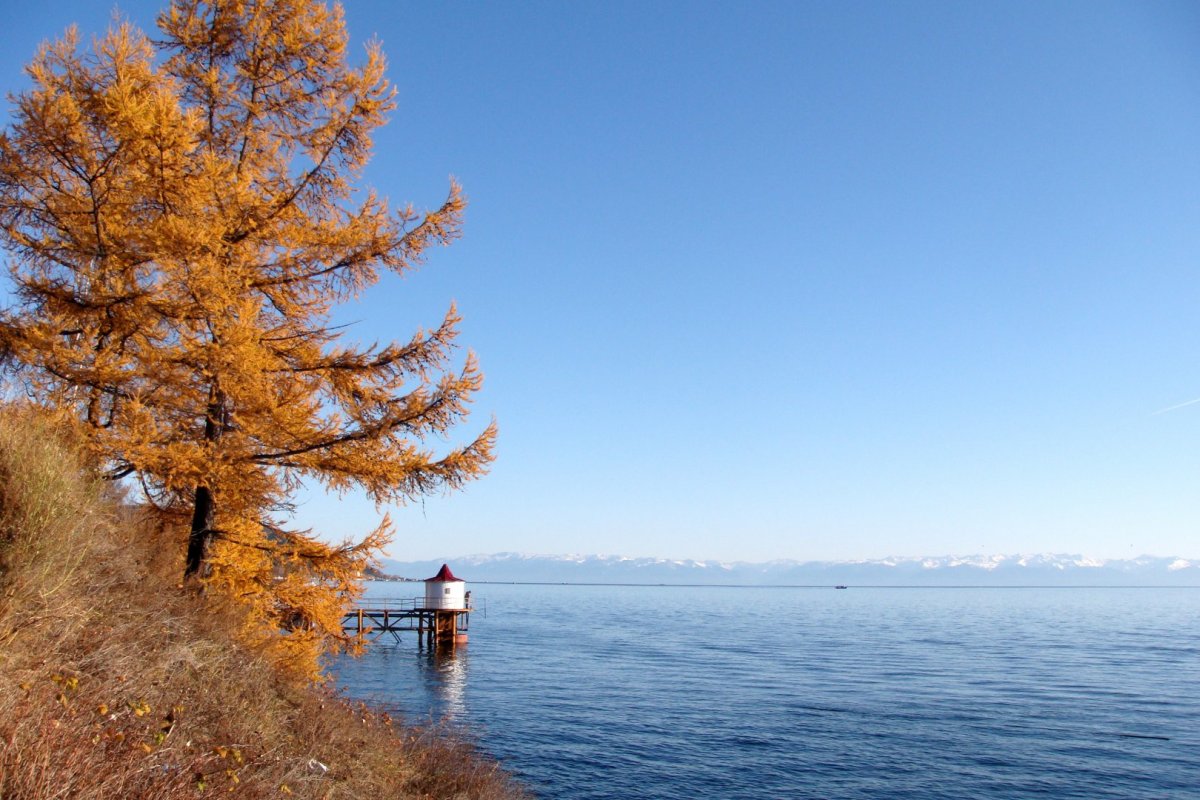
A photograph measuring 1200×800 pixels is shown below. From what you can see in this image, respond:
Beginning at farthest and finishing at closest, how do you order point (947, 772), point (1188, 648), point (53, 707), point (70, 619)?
point (1188, 648) → point (947, 772) → point (70, 619) → point (53, 707)

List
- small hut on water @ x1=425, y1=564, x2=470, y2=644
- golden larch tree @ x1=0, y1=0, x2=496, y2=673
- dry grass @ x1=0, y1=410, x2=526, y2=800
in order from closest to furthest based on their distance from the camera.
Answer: dry grass @ x1=0, y1=410, x2=526, y2=800, golden larch tree @ x1=0, y1=0, x2=496, y2=673, small hut on water @ x1=425, y1=564, x2=470, y2=644

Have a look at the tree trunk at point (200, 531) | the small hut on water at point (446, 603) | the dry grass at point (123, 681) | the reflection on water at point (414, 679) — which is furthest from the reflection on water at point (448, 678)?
the dry grass at point (123, 681)

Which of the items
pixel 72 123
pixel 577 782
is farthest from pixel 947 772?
pixel 72 123

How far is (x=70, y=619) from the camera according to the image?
231 inches

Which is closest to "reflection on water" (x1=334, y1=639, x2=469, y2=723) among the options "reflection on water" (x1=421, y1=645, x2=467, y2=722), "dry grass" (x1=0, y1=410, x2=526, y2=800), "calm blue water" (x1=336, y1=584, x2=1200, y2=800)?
"reflection on water" (x1=421, y1=645, x2=467, y2=722)

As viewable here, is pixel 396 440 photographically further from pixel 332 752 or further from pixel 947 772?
pixel 947 772

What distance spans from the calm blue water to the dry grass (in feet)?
39.0

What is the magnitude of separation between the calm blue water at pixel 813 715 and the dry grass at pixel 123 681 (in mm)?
11897

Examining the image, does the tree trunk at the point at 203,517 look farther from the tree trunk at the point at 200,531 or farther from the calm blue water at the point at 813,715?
the calm blue water at the point at 813,715

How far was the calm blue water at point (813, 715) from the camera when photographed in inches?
818

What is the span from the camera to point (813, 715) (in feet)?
98.9

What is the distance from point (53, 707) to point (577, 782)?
17.4m

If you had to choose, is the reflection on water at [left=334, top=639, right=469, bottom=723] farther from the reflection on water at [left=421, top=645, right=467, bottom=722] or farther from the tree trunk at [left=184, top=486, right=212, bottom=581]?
the tree trunk at [left=184, top=486, right=212, bottom=581]

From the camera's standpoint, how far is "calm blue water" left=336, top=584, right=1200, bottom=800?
818 inches
